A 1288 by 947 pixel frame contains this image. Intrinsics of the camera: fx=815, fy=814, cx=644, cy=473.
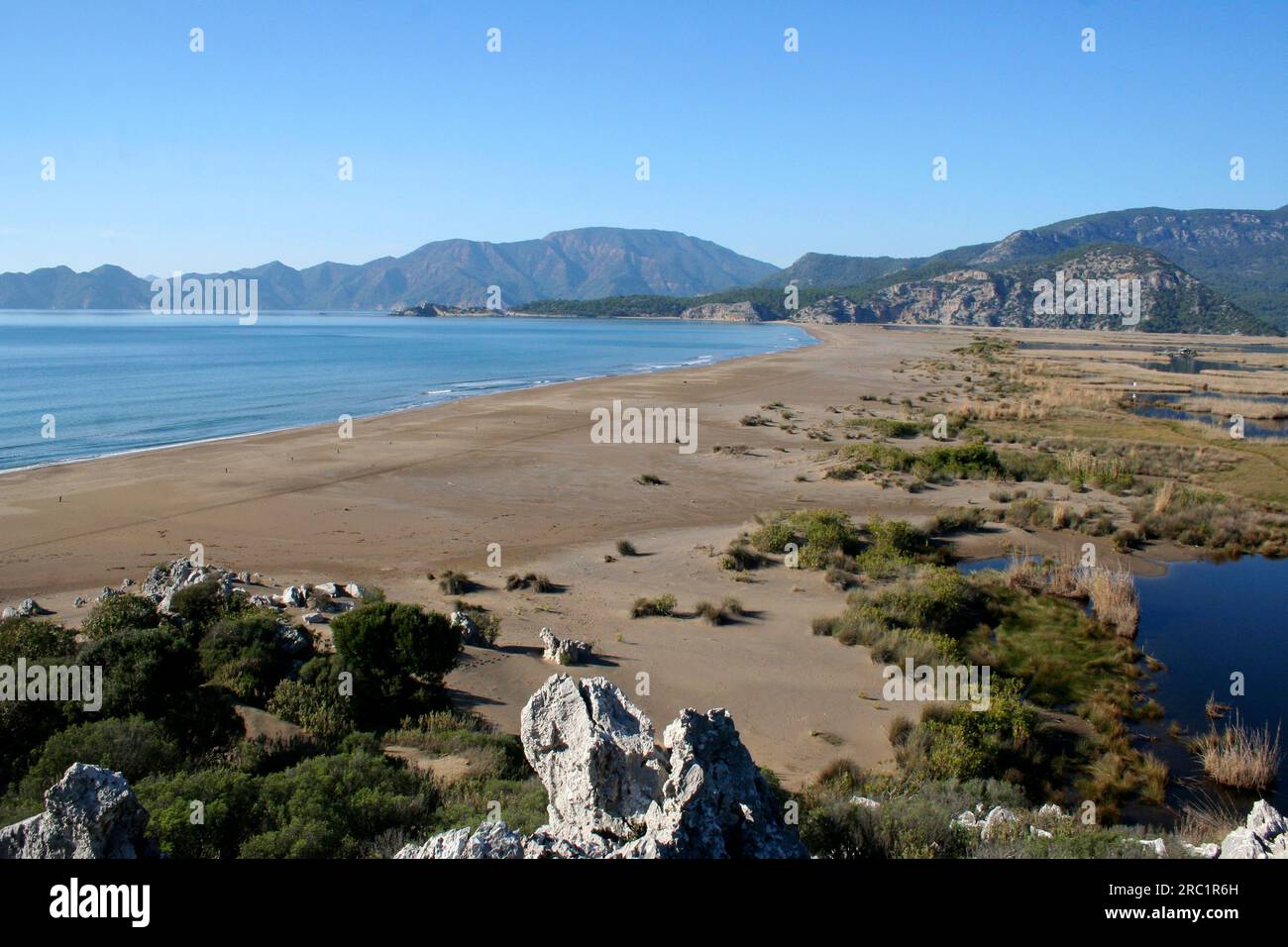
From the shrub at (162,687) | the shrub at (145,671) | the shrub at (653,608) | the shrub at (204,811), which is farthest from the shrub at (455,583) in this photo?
the shrub at (204,811)

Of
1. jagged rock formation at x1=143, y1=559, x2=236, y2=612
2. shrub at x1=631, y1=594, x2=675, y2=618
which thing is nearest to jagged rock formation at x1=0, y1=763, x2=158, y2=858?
jagged rock formation at x1=143, y1=559, x2=236, y2=612

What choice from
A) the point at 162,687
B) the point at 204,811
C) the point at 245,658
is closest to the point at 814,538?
the point at 245,658

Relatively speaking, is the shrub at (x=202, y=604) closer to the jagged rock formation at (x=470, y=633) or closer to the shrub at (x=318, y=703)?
the shrub at (x=318, y=703)

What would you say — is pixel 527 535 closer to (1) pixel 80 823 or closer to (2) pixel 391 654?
(2) pixel 391 654

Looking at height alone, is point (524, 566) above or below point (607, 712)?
below

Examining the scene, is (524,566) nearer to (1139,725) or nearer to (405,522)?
(405,522)

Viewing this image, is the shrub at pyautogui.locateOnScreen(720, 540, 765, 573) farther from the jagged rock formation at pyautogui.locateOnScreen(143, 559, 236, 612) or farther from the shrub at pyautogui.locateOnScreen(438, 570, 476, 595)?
the jagged rock formation at pyautogui.locateOnScreen(143, 559, 236, 612)
